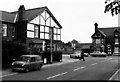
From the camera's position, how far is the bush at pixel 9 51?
76.5 feet

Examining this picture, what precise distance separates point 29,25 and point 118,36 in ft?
140

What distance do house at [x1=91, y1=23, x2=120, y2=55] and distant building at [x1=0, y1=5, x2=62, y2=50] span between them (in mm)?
34192

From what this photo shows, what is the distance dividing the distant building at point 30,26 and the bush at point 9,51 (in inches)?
392

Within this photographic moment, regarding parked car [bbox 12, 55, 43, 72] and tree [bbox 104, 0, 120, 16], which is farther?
parked car [bbox 12, 55, 43, 72]

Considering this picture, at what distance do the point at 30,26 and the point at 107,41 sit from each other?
42438 millimetres

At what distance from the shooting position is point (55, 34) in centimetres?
4316

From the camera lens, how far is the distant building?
36625 mm

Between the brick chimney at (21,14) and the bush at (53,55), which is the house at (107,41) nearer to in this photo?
the bush at (53,55)

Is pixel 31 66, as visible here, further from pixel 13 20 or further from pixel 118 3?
pixel 13 20

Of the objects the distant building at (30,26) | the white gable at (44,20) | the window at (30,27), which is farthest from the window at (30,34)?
the white gable at (44,20)

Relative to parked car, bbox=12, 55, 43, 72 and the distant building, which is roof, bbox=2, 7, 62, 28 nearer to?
the distant building

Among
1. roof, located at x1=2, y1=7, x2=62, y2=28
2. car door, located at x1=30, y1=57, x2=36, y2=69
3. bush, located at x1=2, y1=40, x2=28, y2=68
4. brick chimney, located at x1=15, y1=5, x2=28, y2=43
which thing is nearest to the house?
roof, located at x1=2, y1=7, x2=62, y2=28

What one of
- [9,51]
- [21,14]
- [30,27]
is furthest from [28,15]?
[9,51]

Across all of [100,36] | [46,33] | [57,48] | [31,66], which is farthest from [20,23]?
[100,36]
